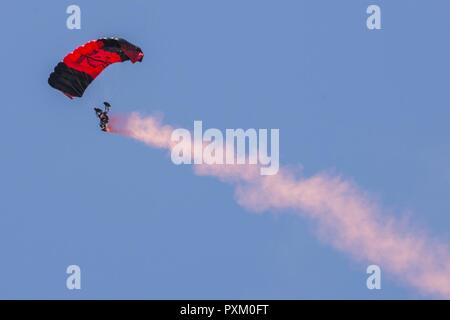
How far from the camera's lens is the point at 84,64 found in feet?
154

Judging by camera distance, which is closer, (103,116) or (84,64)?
(84,64)

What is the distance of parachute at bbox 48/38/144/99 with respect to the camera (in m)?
45.8

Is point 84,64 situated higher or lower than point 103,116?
higher

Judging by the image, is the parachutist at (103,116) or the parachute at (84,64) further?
the parachutist at (103,116)

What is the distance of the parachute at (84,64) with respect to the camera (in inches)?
1802

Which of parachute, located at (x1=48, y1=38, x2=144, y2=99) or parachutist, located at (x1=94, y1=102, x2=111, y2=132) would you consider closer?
parachute, located at (x1=48, y1=38, x2=144, y2=99)

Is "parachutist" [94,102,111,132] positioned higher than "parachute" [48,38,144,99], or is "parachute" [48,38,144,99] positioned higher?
"parachute" [48,38,144,99]

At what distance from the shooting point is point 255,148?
52.0m

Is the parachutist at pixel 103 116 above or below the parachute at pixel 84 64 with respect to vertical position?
below
